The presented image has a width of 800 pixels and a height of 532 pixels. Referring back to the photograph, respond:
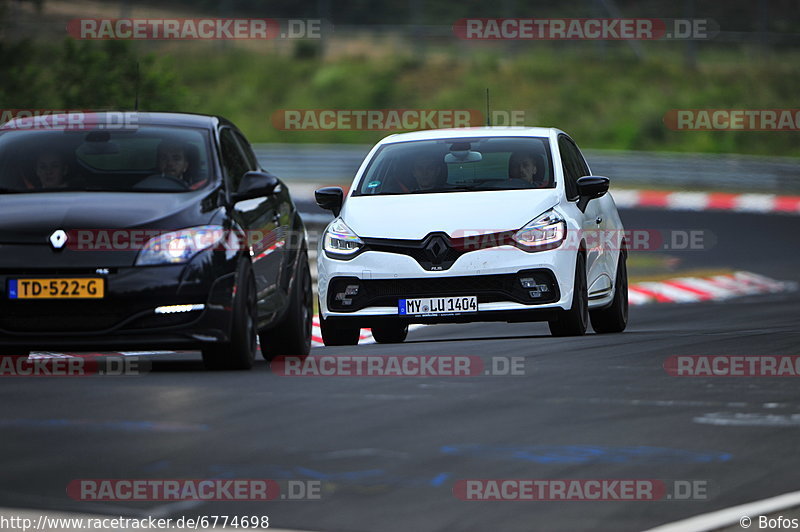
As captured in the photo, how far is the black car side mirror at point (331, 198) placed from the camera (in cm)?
1342

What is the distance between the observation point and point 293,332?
11766 millimetres

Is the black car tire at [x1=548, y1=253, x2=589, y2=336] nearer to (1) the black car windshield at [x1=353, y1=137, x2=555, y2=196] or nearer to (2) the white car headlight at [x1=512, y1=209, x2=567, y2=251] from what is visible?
(2) the white car headlight at [x1=512, y1=209, x2=567, y2=251]

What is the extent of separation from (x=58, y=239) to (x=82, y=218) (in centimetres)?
21

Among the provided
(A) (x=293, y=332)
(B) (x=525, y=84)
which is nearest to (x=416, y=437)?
(A) (x=293, y=332)

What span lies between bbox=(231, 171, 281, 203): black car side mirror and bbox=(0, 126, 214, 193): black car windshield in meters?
0.21

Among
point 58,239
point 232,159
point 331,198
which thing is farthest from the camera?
point 331,198

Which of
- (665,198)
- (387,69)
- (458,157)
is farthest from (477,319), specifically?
(387,69)

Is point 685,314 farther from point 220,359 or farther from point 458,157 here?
point 220,359

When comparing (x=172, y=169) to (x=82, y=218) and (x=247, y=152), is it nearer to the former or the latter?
(x=82, y=218)

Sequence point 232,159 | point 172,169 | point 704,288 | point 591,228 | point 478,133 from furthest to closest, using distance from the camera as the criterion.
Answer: point 704,288 < point 478,133 < point 591,228 < point 232,159 < point 172,169

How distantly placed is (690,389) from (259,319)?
2795 mm

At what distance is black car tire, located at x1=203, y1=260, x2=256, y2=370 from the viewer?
34.1 feet

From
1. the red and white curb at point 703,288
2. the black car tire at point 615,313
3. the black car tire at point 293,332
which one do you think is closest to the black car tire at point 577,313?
the black car tire at point 615,313

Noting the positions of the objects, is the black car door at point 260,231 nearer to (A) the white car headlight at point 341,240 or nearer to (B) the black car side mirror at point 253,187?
(B) the black car side mirror at point 253,187
